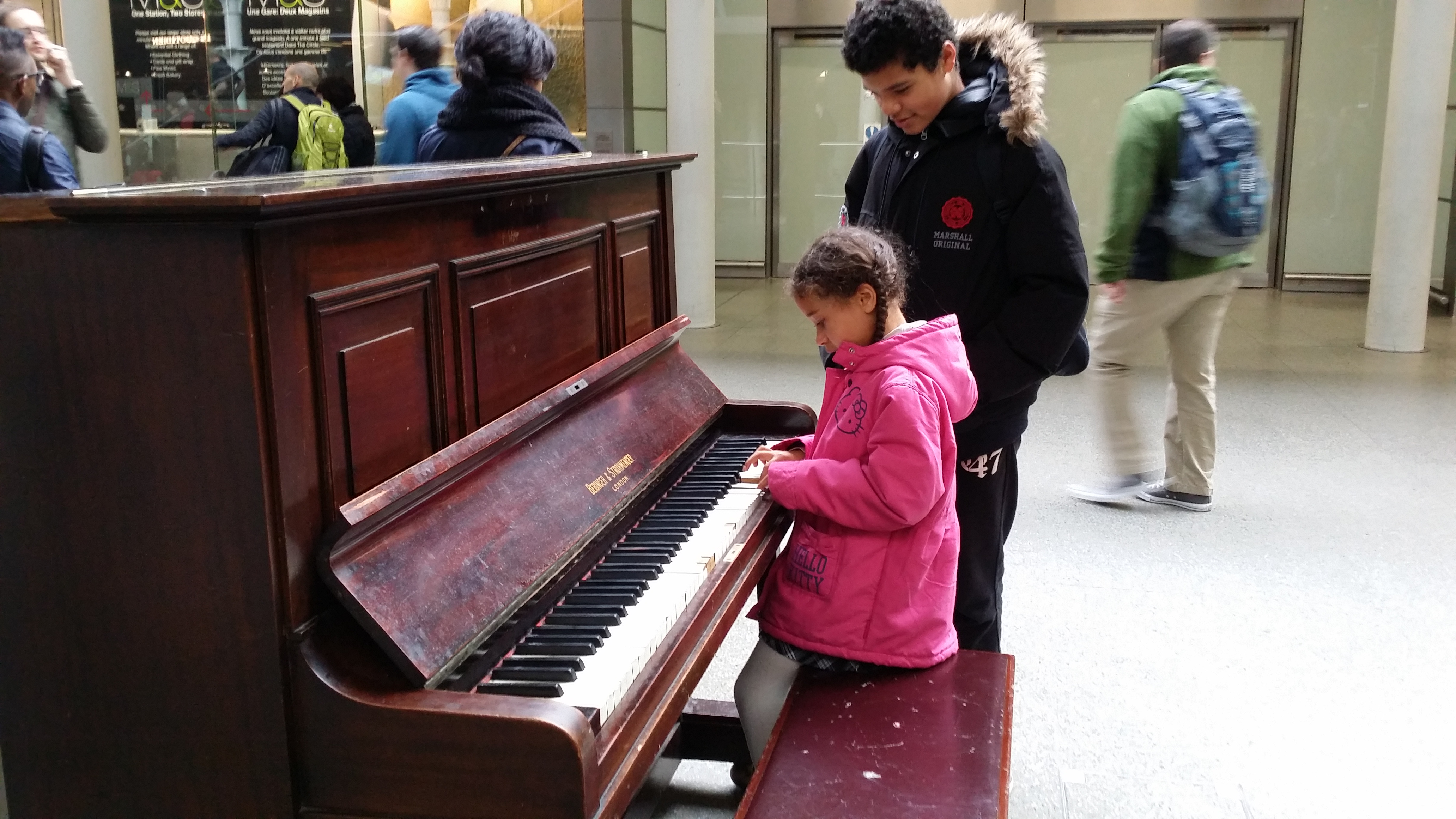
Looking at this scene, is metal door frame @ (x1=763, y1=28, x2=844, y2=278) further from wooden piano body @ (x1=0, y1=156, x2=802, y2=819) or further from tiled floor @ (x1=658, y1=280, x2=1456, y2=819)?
wooden piano body @ (x1=0, y1=156, x2=802, y2=819)

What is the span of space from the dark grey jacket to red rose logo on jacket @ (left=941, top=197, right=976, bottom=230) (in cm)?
283

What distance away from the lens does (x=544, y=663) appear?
1.56 meters

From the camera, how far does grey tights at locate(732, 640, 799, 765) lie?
2342mm

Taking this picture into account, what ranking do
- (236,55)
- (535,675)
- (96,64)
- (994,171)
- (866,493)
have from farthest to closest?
1. (236,55)
2. (96,64)
3. (994,171)
4. (866,493)
5. (535,675)

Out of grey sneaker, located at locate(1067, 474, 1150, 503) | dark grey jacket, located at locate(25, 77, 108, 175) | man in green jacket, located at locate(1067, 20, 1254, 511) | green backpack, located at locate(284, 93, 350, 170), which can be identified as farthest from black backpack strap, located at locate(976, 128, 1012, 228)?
green backpack, located at locate(284, 93, 350, 170)

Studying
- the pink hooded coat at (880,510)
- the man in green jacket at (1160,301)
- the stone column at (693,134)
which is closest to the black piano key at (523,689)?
the pink hooded coat at (880,510)

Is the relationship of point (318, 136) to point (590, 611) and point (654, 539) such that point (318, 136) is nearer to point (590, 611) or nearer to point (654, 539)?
point (654, 539)

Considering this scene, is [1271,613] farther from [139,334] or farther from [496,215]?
[139,334]

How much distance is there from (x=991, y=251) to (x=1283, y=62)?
31.1ft

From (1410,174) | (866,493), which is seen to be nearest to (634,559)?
(866,493)

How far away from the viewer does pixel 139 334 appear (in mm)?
1366

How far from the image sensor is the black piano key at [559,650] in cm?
159

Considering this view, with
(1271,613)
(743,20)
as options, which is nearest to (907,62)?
(1271,613)

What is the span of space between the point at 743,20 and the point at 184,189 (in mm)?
10130
